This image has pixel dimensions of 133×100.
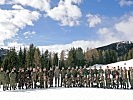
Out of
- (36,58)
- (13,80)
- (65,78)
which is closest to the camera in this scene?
(13,80)

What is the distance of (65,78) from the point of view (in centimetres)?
2864

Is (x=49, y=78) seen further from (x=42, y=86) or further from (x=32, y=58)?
(x=32, y=58)

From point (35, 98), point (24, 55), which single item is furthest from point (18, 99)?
point (24, 55)

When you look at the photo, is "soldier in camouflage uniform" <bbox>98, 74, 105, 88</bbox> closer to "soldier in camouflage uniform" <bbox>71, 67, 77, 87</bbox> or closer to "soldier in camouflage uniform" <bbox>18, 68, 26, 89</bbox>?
"soldier in camouflage uniform" <bbox>71, 67, 77, 87</bbox>

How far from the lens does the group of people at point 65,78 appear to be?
26.5 m

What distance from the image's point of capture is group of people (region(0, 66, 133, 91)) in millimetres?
26500

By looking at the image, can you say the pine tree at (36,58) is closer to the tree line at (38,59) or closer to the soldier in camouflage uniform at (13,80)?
the tree line at (38,59)

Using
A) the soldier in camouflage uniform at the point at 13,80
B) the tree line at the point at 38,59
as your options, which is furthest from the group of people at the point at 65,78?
the tree line at the point at 38,59

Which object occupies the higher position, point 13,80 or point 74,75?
point 74,75

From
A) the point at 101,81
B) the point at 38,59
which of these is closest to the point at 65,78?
the point at 101,81

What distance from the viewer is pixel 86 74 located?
29344mm

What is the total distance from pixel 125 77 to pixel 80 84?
168 inches

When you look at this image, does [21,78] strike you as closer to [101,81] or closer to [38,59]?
[101,81]

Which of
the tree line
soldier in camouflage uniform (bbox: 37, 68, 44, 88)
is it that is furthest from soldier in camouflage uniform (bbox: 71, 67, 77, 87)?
the tree line
